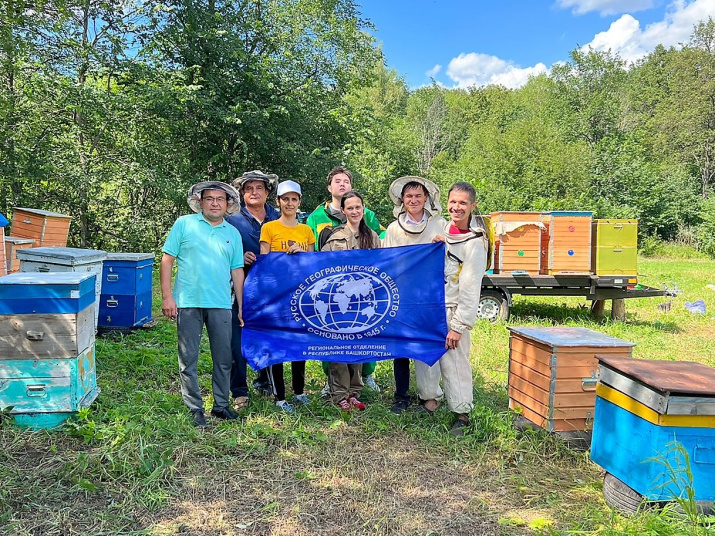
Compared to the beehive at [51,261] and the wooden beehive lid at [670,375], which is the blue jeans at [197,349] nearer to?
the beehive at [51,261]

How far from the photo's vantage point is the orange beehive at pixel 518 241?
A: 9.70 m

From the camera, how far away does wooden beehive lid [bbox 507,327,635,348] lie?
421 cm

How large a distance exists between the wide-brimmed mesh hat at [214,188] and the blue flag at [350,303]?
527mm

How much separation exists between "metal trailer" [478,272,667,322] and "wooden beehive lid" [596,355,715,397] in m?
5.96

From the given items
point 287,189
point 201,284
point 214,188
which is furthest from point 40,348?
point 287,189

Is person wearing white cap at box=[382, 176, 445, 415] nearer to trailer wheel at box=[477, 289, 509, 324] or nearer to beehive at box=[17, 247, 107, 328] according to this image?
beehive at box=[17, 247, 107, 328]

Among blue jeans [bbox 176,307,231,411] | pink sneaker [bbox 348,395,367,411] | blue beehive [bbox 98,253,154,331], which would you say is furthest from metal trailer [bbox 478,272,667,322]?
blue jeans [bbox 176,307,231,411]

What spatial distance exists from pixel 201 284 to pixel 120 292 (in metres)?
3.51

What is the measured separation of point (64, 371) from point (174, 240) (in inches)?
53.1

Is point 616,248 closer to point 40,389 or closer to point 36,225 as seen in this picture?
point 40,389

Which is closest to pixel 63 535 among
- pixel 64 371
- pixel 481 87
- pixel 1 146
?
pixel 64 371

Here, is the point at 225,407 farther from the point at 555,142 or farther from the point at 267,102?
the point at 555,142

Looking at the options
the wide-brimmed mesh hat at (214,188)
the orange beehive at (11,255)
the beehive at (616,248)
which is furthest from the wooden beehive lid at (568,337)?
the orange beehive at (11,255)

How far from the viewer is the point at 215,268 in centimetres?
446
